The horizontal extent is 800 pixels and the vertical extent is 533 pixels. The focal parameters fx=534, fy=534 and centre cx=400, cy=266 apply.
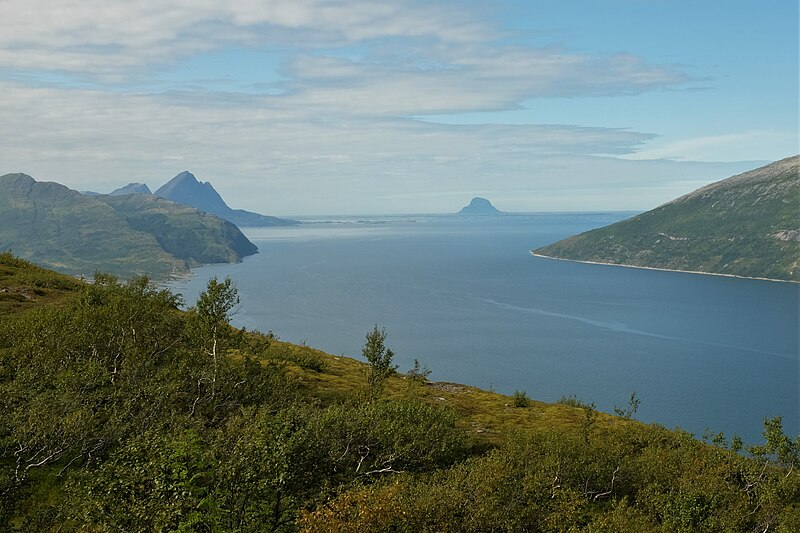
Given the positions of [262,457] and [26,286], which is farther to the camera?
[26,286]

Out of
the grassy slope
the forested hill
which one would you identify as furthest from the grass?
the grassy slope

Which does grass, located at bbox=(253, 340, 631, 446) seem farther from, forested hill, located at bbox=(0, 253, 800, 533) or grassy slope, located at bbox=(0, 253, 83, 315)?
grassy slope, located at bbox=(0, 253, 83, 315)

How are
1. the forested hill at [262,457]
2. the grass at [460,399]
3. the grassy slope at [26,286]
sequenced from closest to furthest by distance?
the forested hill at [262,457] < the grass at [460,399] < the grassy slope at [26,286]

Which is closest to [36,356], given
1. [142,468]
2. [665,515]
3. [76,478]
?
[76,478]

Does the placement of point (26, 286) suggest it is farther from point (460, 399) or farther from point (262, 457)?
point (262, 457)

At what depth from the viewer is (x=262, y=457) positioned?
1148 inches

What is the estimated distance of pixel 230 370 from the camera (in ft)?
162

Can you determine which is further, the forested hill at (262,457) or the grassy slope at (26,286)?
the grassy slope at (26,286)

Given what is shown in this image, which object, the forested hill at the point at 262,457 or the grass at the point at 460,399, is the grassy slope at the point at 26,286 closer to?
the forested hill at the point at 262,457

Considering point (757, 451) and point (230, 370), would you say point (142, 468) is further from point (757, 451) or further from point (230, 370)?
point (757, 451)

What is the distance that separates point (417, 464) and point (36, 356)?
32.5m

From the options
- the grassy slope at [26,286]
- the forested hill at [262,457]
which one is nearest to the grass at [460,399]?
the forested hill at [262,457]

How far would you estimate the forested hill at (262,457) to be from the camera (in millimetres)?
27266

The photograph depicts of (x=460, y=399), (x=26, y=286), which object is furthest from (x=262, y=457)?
(x=26, y=286)
